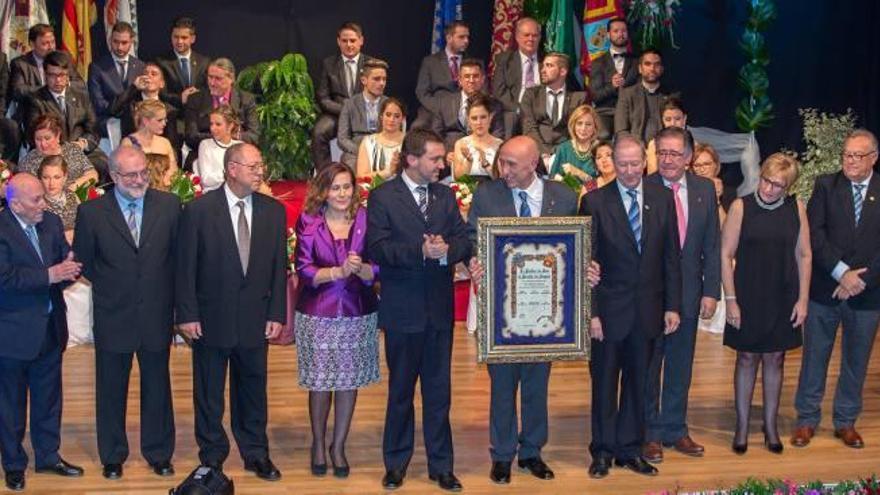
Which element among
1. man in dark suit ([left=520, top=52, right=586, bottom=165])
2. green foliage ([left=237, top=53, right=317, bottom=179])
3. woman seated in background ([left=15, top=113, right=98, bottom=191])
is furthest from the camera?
green foliage ([left=237, top=53, right=317, bottom=179])

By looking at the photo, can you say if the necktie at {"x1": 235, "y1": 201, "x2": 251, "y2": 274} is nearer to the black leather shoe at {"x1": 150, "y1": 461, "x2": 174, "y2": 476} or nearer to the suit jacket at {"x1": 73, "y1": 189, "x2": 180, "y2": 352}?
the suit jacket at {"x1": 73, "y1": 189, "x2": 180, "y2": 352}

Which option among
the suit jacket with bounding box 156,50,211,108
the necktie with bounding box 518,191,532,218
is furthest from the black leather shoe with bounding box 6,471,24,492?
the suit jacket with bounding box 156,50,211,108

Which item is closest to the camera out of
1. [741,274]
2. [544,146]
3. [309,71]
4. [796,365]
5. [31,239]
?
[31,239]

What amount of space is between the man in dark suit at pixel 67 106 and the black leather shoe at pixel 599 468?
5.80 meters

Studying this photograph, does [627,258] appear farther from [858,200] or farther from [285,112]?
[285,112]

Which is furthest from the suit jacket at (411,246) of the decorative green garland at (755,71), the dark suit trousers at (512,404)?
the decorative green garland at (755,71)

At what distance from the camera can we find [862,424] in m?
8.95

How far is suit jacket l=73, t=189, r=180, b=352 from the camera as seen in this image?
24.9 ft

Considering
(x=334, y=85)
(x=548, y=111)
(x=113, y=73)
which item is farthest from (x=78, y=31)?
(x=548, y=111)

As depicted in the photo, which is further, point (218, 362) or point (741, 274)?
point (741, 274)

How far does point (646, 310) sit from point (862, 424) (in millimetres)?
1971

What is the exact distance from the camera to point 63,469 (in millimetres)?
7840

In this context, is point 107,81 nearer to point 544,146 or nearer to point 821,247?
point 544,146

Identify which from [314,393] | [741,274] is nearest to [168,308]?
[314,393]
